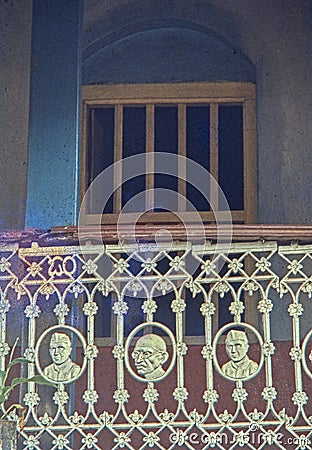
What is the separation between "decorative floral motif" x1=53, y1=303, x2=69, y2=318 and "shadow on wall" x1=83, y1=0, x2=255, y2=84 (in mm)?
3331

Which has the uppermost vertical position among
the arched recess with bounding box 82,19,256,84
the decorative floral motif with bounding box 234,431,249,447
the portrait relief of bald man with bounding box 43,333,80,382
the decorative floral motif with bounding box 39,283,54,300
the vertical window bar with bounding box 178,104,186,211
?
the arched recess with bounding box 82,19,256,84

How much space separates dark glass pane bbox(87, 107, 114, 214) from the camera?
28.6 ft

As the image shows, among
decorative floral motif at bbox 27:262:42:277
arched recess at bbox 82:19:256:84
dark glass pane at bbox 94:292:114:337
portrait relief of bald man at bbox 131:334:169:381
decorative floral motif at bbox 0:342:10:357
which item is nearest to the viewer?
portrait relief of bald man at bbox 131:334:169:381

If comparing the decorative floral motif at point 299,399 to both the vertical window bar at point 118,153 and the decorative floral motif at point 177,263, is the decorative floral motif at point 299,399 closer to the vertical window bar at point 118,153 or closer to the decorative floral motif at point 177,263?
the decorative floral motif at point 177,263

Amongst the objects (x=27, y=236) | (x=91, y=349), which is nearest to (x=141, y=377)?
(x=91, y=349)

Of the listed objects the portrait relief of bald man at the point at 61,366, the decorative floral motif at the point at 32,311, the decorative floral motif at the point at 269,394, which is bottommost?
the decorative floral motif at the point at 269,394

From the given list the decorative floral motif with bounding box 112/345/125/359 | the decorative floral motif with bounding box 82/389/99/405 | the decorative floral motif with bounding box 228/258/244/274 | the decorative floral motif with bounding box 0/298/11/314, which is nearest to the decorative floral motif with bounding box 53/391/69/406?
the decorative floral motif with bounding box 82/389/99/405

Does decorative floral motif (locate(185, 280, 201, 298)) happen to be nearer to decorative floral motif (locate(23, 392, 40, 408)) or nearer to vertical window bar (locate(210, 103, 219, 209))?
decorative floral motif (locate(23, 392, 40, 408))

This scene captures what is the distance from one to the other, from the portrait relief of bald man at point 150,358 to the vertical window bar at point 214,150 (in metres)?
2.89

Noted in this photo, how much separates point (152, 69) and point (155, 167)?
843 millimetres

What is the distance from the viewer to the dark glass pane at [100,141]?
343 inches

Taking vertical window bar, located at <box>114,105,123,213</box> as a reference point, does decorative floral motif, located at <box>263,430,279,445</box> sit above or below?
below

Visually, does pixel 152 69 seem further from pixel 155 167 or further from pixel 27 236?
pixel 27 236

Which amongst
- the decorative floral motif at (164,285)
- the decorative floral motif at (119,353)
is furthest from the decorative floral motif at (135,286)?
the decorative floral motif at (119,353)
